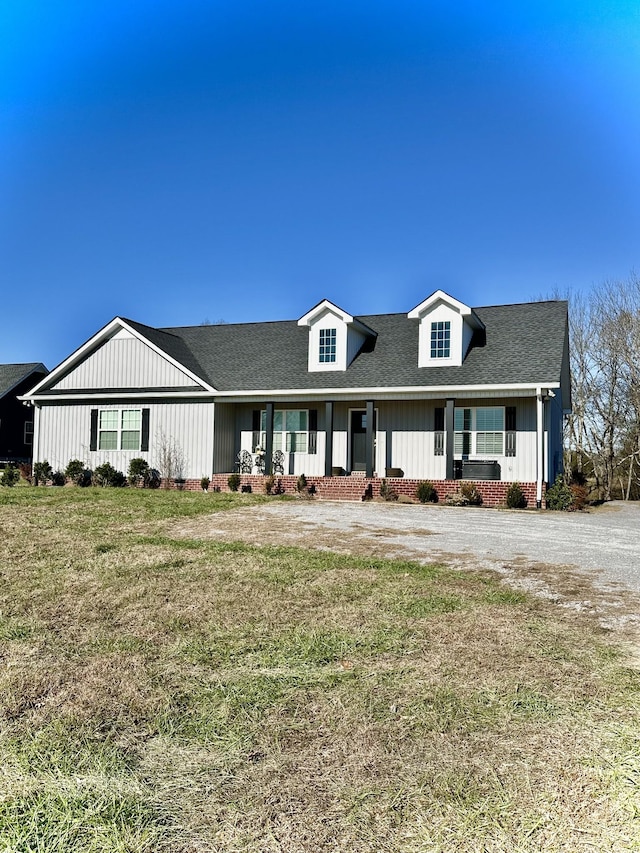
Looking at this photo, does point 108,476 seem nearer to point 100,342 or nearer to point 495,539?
point 100,342

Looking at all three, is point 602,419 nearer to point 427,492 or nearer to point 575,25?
point 427,492

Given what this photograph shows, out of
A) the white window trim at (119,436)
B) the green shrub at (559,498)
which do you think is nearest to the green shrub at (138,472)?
the white window trim at (119,436)

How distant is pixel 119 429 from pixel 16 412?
13.8 metres

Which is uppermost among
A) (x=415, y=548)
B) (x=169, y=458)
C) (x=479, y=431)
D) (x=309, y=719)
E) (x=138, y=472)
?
(x=479, y=431)

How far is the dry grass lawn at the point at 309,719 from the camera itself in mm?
2883

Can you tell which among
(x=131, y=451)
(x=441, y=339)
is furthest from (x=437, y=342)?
(x=131, y=451)

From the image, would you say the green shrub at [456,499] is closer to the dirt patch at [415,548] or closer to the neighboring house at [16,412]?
the dirt patch at [415,548]

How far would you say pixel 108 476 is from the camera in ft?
69.2

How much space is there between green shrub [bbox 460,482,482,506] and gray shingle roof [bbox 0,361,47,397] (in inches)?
973

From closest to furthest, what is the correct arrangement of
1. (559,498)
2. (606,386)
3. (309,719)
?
(309,719), (559,498), (606,386)

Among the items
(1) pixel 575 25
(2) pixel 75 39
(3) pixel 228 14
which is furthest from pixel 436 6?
(2) pixel 75 39

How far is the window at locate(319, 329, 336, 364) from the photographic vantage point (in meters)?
21.6

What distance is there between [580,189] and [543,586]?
16302 mm

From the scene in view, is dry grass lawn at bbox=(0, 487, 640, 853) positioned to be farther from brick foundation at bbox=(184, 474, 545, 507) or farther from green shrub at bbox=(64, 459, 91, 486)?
green shrub at bbox=(64, 459, 91, 486)
